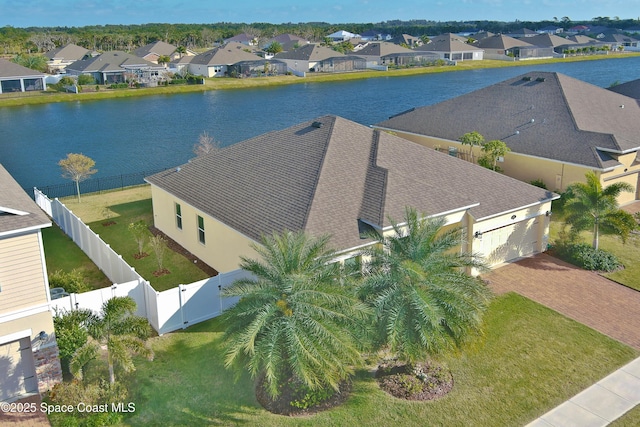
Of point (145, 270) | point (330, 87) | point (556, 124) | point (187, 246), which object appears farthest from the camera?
point (330, 87)

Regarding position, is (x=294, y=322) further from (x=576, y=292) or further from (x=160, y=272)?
(x=576, y=292)

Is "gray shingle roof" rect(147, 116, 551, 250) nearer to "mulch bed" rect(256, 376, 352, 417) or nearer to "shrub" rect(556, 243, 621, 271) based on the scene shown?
"shrub" rect(556, 243, 621, 271)

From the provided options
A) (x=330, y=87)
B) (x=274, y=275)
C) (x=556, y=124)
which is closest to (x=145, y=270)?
(x=274, y=275)

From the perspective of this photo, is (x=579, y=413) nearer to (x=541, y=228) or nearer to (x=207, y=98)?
(x=541, y=228)

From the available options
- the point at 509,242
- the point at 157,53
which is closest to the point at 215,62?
the point at 157,53

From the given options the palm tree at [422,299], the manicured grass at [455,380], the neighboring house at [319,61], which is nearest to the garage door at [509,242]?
the manicured grass at [455,380]

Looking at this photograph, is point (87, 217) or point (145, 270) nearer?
point (145, 270)
